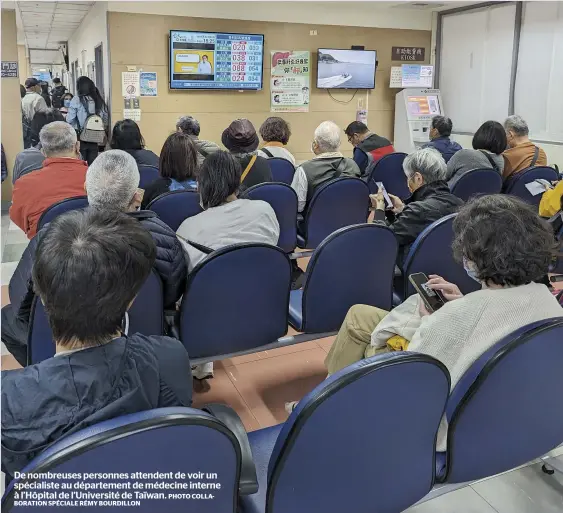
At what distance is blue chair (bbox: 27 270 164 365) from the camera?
1.78 meters

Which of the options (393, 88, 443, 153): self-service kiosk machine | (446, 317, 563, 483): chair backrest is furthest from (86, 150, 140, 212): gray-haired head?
(393, 88, 443, 153): self-service kiosk machine

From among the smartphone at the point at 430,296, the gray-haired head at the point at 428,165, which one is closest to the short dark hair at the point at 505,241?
the smartphone at the point at 430,296

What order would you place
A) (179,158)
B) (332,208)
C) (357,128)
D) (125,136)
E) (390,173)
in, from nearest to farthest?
1. (179,158)
2. (332,208)
3. (125,136)
4. (390,173)
5. (357,128)

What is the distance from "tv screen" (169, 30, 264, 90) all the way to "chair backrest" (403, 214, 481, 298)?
5443 mm

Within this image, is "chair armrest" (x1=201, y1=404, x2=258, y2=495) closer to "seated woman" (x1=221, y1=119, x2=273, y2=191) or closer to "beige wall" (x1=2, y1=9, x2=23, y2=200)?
"seated woman" (x1=221, y1=119, x2=273, y2=191)

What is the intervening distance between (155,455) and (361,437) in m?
0.45

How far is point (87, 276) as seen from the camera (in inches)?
44.8

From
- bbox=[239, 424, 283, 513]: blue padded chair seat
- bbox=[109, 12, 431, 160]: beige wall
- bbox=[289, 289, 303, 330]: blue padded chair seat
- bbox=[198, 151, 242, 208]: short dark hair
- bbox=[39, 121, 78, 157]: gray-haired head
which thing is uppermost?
bbox=[109, 12, 431, 160]: beige wall

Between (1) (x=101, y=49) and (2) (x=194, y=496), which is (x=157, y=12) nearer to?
(1) (x=101, y=49)

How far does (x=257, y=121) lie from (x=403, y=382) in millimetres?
6949

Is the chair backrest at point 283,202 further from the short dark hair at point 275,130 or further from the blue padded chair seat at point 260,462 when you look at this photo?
the blue padded chair seat at point 260,462

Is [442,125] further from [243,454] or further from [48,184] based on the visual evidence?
[243,454]

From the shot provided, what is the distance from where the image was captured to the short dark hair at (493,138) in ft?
15.0

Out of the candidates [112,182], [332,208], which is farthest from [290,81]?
[112,182]
